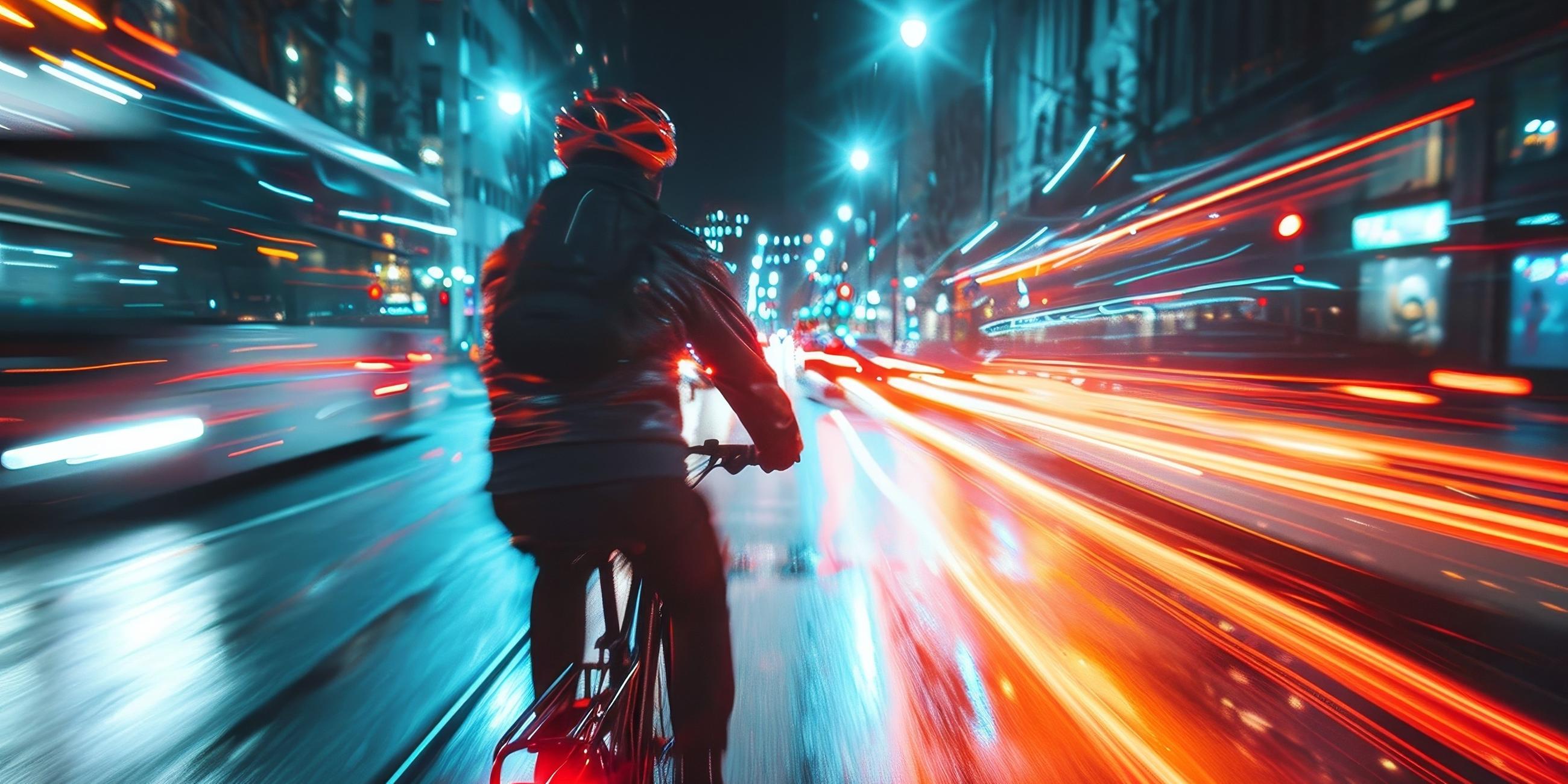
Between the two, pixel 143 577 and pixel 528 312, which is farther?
pixel 143 577

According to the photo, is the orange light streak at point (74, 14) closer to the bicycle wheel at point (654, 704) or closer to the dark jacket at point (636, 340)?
the dark jacket at point (636, 340)

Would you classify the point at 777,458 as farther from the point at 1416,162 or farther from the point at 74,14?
the point at 1416,162

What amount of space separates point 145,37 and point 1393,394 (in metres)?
21.1

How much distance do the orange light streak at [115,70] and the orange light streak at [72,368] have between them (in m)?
2.17

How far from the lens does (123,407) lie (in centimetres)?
737

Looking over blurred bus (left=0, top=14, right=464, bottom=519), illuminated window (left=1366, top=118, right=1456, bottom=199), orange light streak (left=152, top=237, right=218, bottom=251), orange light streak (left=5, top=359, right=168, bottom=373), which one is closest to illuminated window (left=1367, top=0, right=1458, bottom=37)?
illuminated window (left=1366, top=118, right=1456, bottom=199)

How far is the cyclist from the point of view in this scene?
201cm

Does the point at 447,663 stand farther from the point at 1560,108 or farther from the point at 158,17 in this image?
the point at 1560,108

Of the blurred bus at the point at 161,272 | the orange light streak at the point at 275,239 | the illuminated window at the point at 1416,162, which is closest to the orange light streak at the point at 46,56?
the blurred bus at the point at 161,272

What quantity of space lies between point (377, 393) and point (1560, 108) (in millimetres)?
20822

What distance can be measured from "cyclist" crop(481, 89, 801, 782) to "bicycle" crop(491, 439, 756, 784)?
0.08m

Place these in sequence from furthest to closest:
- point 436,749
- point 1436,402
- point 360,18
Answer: point 360,18 < point 1436,402 < point 436,749

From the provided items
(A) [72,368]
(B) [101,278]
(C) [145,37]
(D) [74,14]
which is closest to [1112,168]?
(C) [145,37]

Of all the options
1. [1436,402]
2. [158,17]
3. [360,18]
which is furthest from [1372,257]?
[360,18]
